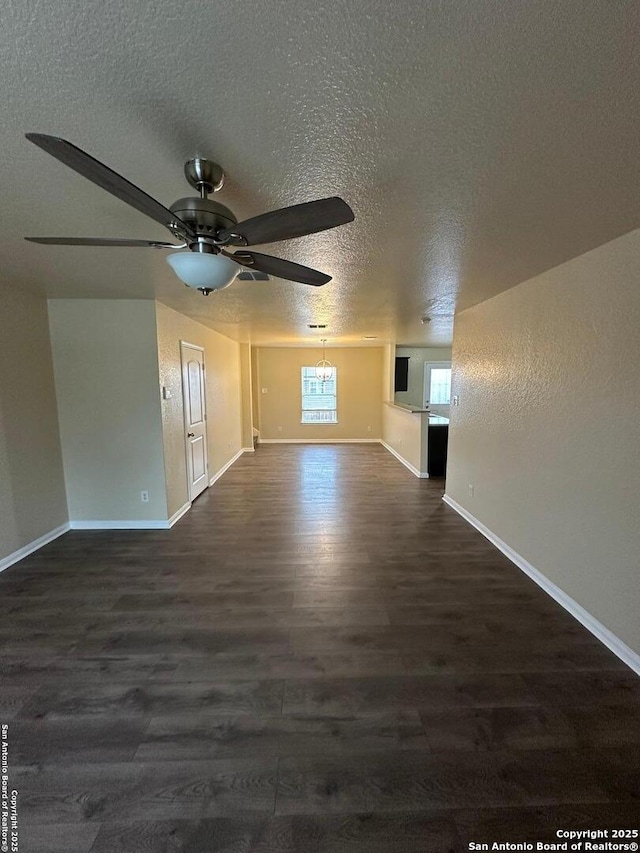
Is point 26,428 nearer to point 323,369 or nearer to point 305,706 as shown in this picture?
point 305,706

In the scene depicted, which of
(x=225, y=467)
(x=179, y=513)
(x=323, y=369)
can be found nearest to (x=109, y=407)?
(x=179, y=513)

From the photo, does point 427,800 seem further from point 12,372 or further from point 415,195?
point 12,372

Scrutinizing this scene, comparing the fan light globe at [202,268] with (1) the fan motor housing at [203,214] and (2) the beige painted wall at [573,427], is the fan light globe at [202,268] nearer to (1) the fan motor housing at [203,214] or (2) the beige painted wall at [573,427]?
(1) the fan motor housing at [203,214]

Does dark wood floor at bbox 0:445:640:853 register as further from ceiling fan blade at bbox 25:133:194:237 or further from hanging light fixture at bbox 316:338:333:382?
hanging light fixture at bbox 316:338:333:382

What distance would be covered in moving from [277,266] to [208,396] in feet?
13.0

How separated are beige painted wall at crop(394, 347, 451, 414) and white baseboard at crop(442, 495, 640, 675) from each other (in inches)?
221

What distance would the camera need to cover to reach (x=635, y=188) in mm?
1459

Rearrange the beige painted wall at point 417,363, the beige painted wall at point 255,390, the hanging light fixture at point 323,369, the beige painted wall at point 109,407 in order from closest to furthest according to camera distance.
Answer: the beige painted wall at point 109,407 < the hanging light fixture at point 323,369 < the beige painted wall at point 255,390 < the beige painted wall at point 417,363

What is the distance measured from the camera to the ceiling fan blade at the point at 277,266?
1.49m

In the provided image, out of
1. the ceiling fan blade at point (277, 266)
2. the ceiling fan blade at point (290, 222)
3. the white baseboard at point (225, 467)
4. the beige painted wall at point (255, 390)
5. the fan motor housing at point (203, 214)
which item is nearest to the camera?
the ceiling fan blade at point (290, 222)

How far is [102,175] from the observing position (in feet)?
3.14

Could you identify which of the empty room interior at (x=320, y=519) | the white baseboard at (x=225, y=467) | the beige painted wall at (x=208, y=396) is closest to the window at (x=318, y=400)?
the beige painted wall at (x=208, y=396)

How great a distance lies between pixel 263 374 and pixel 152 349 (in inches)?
196

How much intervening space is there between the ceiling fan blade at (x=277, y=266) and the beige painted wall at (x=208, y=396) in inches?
93.6
